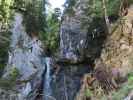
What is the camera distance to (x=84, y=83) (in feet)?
71.7

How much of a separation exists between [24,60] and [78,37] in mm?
5323

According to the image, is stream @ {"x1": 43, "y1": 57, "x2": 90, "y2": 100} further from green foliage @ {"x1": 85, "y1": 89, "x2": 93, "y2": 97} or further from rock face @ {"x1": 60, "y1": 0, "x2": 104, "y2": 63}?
green foliage @ {"x1": 85, "y1": 89, "x2": 93, "y2": 97}

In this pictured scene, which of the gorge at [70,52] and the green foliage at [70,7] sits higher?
the green foliage at [70,7]

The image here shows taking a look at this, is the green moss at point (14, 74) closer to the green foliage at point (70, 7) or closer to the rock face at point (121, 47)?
the green foliage at point (70, 7)

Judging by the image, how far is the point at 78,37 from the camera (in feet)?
88.8

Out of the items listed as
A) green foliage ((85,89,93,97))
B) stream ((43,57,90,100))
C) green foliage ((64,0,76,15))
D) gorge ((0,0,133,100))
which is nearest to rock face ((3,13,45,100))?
gorge ((0,0,133,100))

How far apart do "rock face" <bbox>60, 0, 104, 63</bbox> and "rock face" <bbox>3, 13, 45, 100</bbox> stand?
10.1 feet

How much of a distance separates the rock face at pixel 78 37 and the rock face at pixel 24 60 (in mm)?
3071

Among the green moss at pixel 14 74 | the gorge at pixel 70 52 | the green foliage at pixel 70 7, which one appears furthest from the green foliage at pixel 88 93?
the green foliage at pixel 70 7

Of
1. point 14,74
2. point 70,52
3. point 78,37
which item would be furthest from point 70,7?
point 14,74

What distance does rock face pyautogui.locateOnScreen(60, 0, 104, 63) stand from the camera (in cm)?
2584

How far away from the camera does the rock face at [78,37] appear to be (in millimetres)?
25844

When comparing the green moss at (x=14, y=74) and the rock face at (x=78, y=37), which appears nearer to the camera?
the rock face at (x=78, y=37)

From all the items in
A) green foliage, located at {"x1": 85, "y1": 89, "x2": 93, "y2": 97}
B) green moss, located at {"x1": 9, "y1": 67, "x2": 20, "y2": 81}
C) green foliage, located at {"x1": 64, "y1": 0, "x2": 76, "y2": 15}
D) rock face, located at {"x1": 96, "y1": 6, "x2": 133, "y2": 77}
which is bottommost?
green foliage, located at {"x1": 85, "y1": 89, "x2": 93, "y2": 97}
